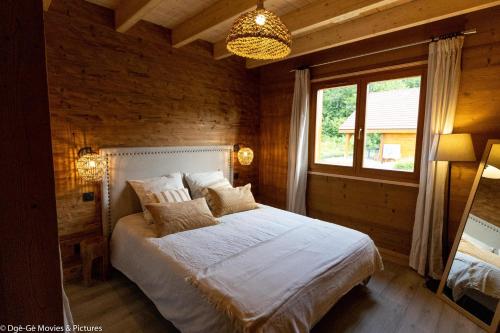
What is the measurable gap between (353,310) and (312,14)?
2.56 metres

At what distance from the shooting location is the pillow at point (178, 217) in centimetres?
222

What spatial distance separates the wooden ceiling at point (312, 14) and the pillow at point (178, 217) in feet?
5.50

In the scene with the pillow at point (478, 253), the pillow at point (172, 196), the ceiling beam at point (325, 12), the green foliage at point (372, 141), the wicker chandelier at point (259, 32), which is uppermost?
the ceiling beam at point (325, 12)

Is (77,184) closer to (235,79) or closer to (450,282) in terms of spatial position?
(235,79)

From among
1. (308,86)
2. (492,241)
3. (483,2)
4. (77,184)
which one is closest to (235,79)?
(308,86)

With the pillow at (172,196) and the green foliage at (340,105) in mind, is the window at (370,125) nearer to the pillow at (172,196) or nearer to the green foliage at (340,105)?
the green foliage at (340,105)

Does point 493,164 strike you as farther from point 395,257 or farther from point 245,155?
point 245,155

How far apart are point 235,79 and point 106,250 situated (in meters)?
2.70

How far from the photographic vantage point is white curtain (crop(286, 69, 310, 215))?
3.46 metres

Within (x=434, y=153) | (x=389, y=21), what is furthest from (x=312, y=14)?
(x=434, y=153)

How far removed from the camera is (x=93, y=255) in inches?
92.4

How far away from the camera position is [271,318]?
1317 mm

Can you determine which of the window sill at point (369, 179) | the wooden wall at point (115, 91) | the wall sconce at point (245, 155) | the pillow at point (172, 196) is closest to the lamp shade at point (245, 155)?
the wall sconce at point (245, 155)

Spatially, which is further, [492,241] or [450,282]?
[450,282]
